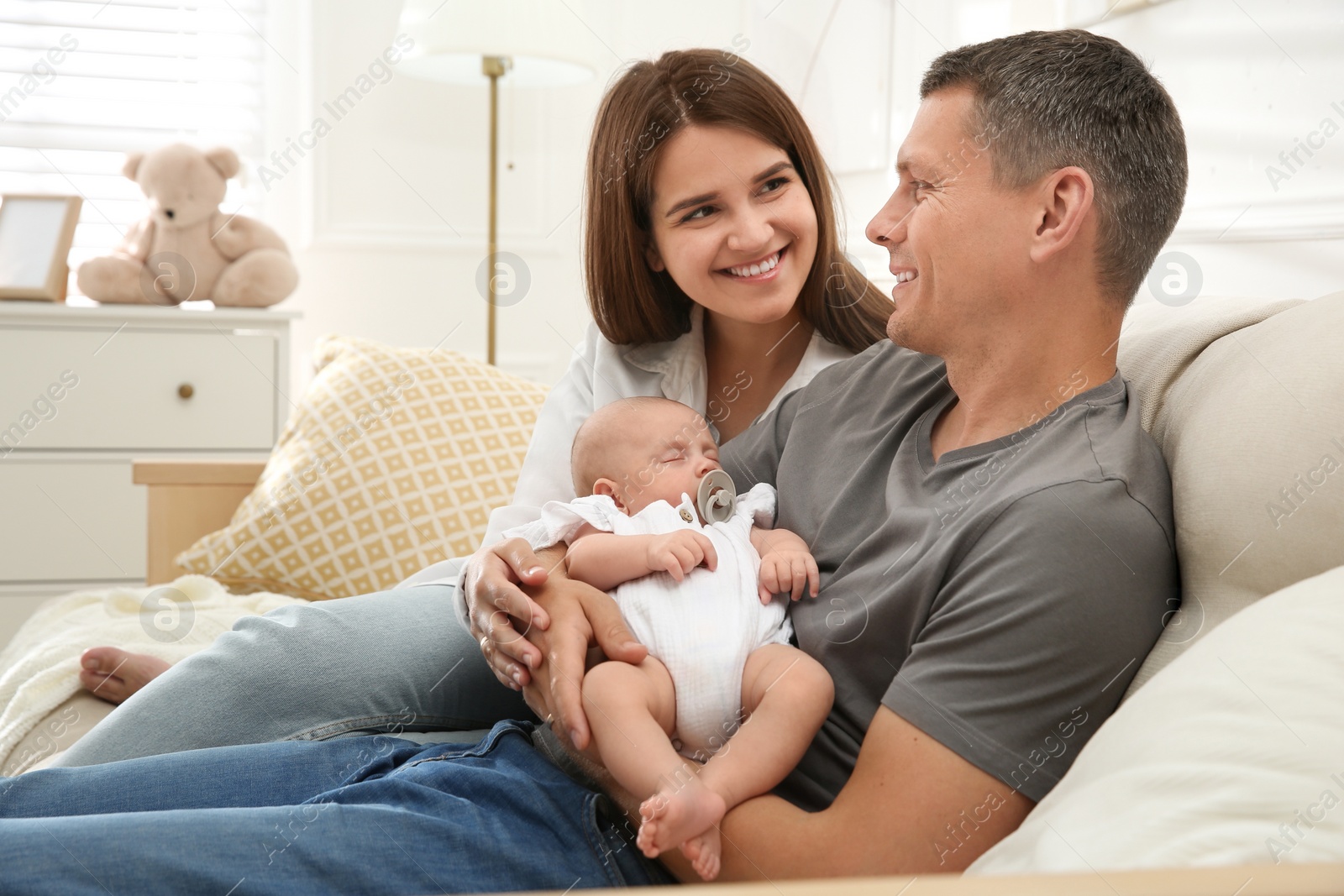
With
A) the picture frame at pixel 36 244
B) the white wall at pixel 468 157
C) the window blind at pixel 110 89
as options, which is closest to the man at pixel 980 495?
the white wall at pixel 468 157

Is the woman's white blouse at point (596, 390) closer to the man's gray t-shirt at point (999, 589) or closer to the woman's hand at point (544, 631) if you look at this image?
the woman's hand at point (544, 631)

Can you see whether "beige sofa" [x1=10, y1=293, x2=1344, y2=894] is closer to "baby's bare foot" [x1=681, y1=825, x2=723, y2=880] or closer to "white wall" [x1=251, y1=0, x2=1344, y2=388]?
"baby's bare foot" [x1=681, y1=825, x2=723, y2=880]

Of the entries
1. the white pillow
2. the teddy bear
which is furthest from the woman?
the teddy bear

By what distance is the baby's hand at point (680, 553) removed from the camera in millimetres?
1062

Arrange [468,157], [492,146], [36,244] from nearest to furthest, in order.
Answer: [36,244] → [492,146] → [468,157]

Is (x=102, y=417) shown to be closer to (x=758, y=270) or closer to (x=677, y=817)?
(x=758, y=270)

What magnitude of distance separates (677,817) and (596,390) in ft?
2.83

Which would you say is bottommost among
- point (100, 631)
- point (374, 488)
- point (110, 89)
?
point (100, 631)

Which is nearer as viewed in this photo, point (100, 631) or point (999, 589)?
point (999, 589)

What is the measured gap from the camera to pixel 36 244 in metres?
2.90

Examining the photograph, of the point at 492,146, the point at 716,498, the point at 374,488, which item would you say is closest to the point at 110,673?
the point at 374,488

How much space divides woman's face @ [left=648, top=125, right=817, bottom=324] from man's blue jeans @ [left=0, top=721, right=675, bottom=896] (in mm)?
684

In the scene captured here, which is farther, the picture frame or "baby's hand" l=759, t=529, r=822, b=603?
the picture frame

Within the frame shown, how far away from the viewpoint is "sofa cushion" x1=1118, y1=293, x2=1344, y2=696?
2.66 feet
